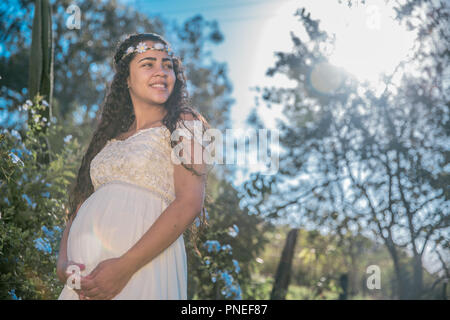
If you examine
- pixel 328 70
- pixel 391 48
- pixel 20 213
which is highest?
pixel 328 70

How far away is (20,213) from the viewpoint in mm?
3252

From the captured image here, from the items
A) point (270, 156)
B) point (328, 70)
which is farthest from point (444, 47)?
point (270, 156)

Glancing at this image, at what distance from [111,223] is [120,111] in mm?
773

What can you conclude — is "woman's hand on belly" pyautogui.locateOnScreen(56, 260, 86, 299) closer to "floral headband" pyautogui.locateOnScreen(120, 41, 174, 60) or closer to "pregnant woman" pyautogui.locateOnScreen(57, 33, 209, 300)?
"pregnant woman" pyautogui.locateOnScreen(57, 33, 209, 300)

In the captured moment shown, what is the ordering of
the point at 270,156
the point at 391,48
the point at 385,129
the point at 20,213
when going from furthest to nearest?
the point at 270,156, the point at 385,129, the point at 391,48, the point at 20,213

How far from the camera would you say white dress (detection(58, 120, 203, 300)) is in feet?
4.99

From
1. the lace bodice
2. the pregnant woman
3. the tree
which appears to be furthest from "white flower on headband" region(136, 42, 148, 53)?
the tree

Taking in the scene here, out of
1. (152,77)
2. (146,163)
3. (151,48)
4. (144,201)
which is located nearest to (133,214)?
(144,201)

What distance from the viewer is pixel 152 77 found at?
1847 mm

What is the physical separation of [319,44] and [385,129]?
1127 mm

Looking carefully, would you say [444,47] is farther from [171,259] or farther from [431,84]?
[171,259]

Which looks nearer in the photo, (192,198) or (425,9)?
(192,198)

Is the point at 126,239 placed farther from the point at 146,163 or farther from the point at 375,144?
the point at 375,144

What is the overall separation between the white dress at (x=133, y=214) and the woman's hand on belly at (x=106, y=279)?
0.04m
